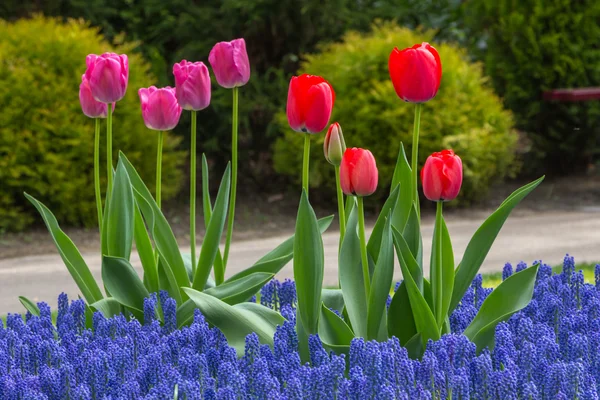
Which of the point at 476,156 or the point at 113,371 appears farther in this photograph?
the point at 476,156

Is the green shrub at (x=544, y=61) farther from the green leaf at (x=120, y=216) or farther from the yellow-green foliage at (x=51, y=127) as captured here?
the green leaf at (x=120, y=216)

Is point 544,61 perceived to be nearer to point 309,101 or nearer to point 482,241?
point 482,241

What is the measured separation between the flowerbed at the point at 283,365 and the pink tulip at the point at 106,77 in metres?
0.68

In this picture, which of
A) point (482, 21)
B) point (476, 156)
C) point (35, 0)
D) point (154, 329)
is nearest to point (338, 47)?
point (476, 156)

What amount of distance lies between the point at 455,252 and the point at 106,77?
13.3 feet

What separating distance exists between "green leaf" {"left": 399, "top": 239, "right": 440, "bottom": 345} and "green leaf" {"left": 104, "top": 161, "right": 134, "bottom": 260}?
100 centimetres

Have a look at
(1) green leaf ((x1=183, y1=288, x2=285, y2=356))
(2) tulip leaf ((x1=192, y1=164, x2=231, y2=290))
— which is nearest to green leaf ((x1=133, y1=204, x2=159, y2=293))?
(2) tulip leaf ((x1=192, y1=164, x2=231, y2=290))

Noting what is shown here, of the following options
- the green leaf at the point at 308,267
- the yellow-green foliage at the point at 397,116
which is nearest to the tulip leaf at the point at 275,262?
the green leaf at the point at 308,267

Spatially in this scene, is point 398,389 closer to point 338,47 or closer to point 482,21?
point 338,47

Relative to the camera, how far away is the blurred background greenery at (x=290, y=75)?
7.93 m

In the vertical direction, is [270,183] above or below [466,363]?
below

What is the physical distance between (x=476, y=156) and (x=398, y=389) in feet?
21.5

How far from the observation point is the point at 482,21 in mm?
10258

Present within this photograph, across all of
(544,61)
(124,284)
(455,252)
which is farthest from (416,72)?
(544,61)
